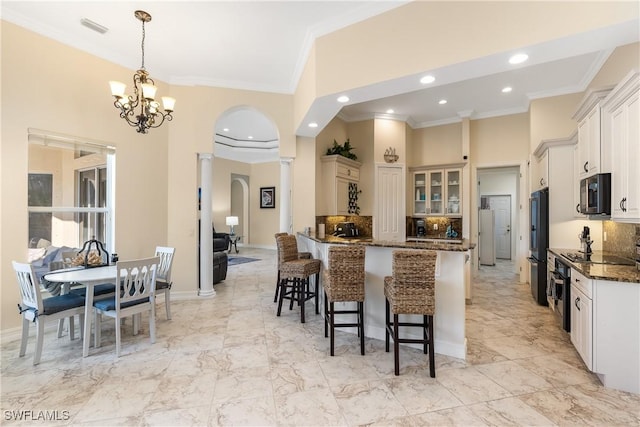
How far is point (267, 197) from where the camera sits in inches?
422

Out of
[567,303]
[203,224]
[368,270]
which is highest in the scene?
[203,224]

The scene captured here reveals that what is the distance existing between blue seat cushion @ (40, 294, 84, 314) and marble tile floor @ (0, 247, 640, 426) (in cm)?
48

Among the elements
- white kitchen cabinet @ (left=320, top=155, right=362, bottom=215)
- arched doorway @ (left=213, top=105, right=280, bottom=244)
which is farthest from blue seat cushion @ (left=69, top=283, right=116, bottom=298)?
arched doorway @ (left=213, top=105, right=280, bottom=244)

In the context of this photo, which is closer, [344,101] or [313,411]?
[313,411]

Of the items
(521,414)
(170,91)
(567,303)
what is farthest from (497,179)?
(170,91)

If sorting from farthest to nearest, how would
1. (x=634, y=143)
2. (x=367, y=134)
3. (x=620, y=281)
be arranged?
(x=367, y=134) → (x=634, y=143) → (x=620, y=281)

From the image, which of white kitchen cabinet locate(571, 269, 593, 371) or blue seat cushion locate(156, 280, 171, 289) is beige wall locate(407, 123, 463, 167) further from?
blue seat cushion locate(156, 280, 171, 289)

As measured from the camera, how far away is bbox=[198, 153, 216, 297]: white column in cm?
484

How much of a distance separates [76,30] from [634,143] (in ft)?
19.3

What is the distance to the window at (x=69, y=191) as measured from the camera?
11.5ft

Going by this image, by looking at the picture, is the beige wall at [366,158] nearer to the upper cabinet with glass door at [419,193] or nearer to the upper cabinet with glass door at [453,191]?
the upper cabinet with glass door at [419,193]

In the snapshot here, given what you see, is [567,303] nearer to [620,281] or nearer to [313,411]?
[620,281]

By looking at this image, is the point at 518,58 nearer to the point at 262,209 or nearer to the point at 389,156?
the point at 389,156

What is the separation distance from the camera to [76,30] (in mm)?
3518
